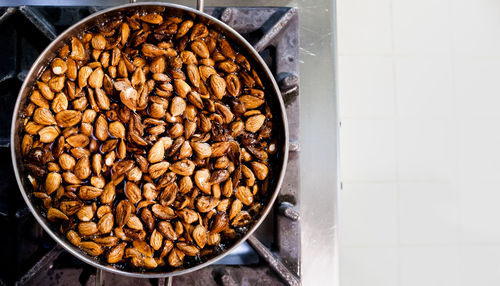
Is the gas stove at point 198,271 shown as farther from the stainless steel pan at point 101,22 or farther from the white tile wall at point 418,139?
the white tile wall at point 418,139

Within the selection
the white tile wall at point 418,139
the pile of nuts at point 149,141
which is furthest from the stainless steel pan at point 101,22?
the white tile wall at point 418,139

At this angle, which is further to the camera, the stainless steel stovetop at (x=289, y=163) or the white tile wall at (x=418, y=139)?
the white tile wall at (x=418, y=139)

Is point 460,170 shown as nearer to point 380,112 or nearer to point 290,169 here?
point 380,112

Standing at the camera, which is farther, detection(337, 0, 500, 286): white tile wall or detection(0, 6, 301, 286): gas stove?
detection(337, 0, 500, 286): white tile wall

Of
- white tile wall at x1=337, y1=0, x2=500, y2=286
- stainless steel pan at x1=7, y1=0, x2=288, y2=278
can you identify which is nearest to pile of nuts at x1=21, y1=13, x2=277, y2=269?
stainless steel pan at x1=7, y1=0, x2=288, y2=278

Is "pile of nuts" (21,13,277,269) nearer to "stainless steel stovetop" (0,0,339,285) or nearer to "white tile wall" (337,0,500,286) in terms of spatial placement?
"stainless steel stovetop" (0,0,339,285)

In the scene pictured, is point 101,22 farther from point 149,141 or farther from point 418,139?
point 418,139

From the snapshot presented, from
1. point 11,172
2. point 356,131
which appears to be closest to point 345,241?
point 356,131
